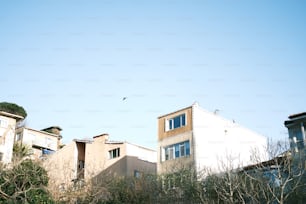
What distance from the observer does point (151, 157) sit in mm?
48188

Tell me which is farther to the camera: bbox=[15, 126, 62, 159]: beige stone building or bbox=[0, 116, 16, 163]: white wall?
bbox=[15, 126, 62, 159]: beige stone building

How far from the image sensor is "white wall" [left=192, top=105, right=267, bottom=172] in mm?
37844

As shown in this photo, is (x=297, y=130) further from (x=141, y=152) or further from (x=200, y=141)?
(x=141, y=152)

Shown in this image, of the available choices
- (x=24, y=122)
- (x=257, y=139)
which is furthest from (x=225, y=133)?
(x=24, y=122)

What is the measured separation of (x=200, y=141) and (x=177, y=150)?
2289 millimetres

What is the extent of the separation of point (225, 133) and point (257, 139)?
13.8 ft

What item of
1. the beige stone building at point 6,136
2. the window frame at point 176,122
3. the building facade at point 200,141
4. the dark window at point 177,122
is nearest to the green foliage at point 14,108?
the beige stone building at point 6,136

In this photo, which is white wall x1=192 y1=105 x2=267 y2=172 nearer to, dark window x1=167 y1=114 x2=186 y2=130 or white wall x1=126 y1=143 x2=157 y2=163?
dark window x1=167 y1=114 x2=186 y2=130

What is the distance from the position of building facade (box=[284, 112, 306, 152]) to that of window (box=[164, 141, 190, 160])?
8712 mm

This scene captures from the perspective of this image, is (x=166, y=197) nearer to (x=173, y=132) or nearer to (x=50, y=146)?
(x=173, y=132)

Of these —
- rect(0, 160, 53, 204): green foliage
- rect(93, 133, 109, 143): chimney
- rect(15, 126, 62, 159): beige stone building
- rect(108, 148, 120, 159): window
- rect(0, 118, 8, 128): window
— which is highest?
rect(15, 126, 62, 159): beige stone building

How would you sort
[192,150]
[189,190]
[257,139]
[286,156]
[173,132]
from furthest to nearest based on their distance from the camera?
[257,139], [173,132], [192,150], [189,190], [286,156]

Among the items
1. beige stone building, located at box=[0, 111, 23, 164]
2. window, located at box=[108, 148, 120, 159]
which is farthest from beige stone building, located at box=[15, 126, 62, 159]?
window, located at box=[108, 148, 120, 159]

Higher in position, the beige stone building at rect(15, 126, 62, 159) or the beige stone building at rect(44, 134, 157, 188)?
the beige stone building at rect(15, 126, 62, 159)
